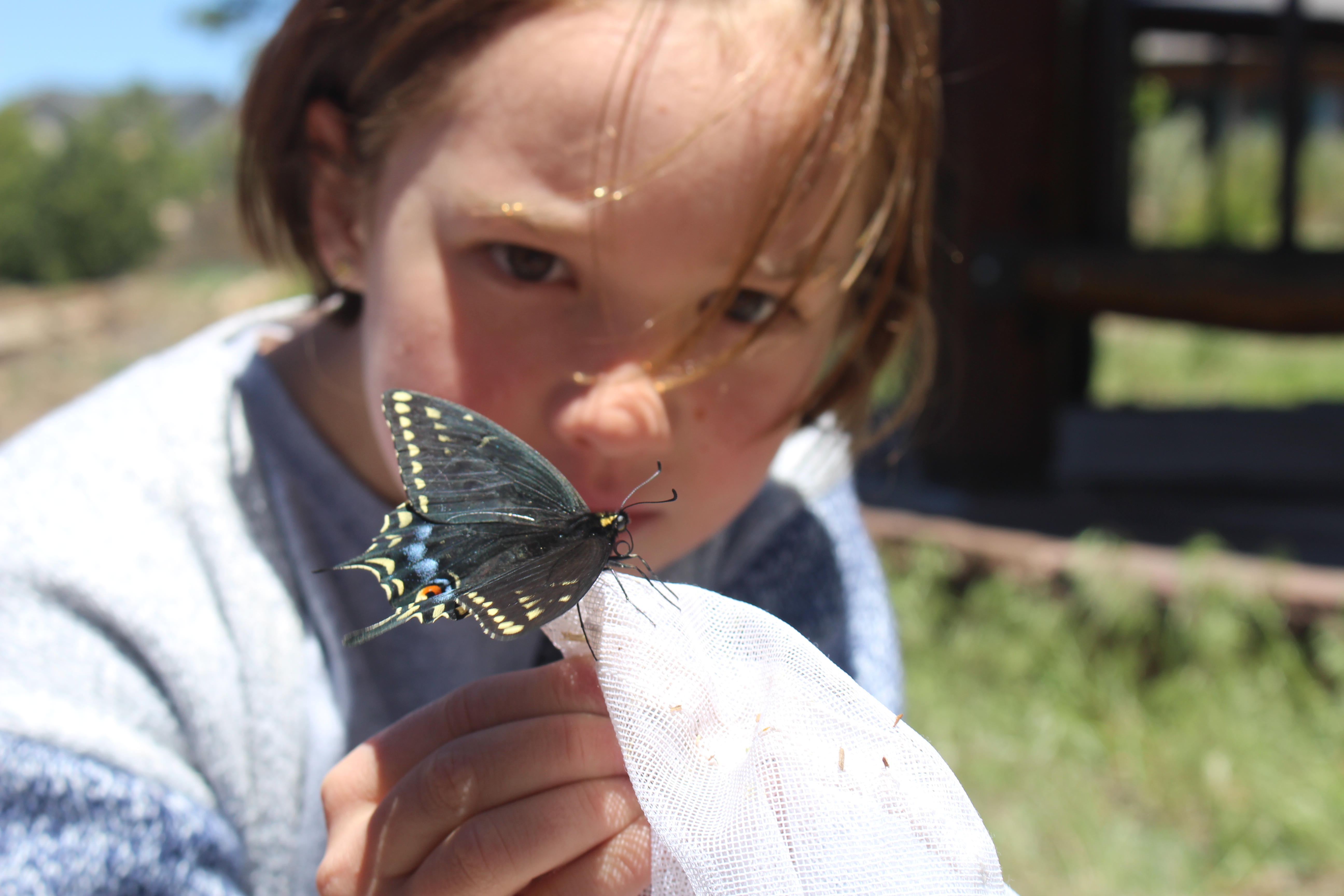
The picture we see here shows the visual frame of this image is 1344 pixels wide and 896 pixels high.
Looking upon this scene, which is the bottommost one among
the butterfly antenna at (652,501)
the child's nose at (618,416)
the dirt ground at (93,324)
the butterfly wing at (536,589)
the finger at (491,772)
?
the dirt ground at (93,324)

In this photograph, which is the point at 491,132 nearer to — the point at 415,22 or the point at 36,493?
the point at 415,22

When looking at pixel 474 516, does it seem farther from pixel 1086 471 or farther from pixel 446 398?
pixel 1086 471

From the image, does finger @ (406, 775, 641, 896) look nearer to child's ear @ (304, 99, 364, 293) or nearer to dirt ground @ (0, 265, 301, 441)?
child's ear @ (304, 99, 364, 293)

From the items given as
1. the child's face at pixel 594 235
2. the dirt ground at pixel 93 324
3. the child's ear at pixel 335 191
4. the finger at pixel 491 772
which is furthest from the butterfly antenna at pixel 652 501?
the dirt ground at pixel 93 324

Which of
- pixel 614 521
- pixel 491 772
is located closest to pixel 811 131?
pixel 614 521

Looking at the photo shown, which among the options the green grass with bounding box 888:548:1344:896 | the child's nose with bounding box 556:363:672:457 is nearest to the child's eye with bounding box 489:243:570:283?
the child's nose with bounding box 556:363:672:457

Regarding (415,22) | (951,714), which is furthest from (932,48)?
(951,714)

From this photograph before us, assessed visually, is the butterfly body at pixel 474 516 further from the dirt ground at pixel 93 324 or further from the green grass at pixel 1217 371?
the green grass at pixel 1217 371
